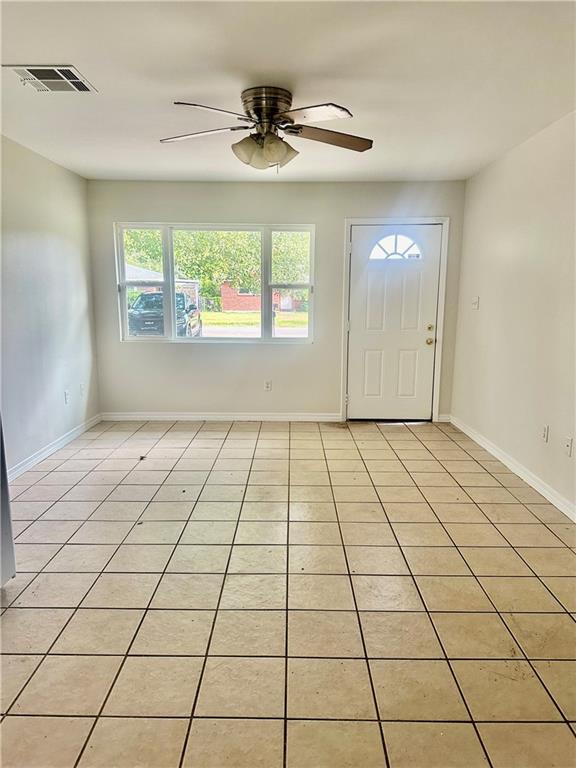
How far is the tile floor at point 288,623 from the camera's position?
140 cm

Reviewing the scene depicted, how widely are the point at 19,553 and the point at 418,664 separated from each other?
79.2 inches

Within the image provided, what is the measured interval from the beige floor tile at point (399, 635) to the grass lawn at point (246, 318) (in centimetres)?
328

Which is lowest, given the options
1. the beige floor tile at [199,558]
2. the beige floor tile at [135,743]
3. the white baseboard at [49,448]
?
the beige floor tile at [135,743]

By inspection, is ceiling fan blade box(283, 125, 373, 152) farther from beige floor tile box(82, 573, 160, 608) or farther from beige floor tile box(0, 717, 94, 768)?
beige floor tile box(0, 717, 94, 768)

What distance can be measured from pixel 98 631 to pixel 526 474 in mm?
2924

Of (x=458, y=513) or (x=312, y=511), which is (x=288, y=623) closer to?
(x=312, y=511)

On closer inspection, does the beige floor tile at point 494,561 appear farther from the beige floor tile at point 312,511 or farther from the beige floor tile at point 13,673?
the beige floor tile at point 13,673

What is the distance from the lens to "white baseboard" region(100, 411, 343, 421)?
490cm

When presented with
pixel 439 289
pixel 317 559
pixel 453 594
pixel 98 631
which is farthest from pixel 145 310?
pixel 453 594

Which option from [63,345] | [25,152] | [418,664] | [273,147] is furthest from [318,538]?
[25,152]

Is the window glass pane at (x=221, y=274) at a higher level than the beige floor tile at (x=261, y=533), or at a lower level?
higher

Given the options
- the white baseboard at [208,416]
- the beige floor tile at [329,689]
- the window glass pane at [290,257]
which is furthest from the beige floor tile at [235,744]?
the window glass pane at [290,257]

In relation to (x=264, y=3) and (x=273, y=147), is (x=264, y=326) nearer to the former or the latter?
(x=273, y=147)

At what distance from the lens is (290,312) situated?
4750 mm
